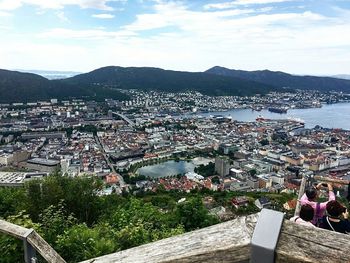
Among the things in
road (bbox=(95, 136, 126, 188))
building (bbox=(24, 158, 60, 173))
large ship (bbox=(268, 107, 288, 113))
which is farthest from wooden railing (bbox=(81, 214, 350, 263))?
large ship (bbox=(268, 107, 288, 113))

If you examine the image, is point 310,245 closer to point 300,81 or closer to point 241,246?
point 241,246

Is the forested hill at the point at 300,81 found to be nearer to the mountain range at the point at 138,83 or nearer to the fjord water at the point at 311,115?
the mountain range at the point at 138,83

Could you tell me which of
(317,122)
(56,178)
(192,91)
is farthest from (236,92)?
(56,178)

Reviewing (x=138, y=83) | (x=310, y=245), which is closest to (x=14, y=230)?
(x=310, y=245)

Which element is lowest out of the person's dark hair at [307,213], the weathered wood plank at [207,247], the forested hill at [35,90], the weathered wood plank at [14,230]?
the forested hill at [35,90]

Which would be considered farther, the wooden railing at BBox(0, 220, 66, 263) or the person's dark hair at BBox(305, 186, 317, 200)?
the person's dark hair at BBox(305, 186, 317, 200)

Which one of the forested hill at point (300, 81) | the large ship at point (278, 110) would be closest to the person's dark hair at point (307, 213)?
the large ship at point (278, 110)

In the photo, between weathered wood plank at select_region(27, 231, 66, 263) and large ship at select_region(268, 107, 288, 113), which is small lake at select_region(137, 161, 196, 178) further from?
large ship at select_region(268, 107, 288, 113)
